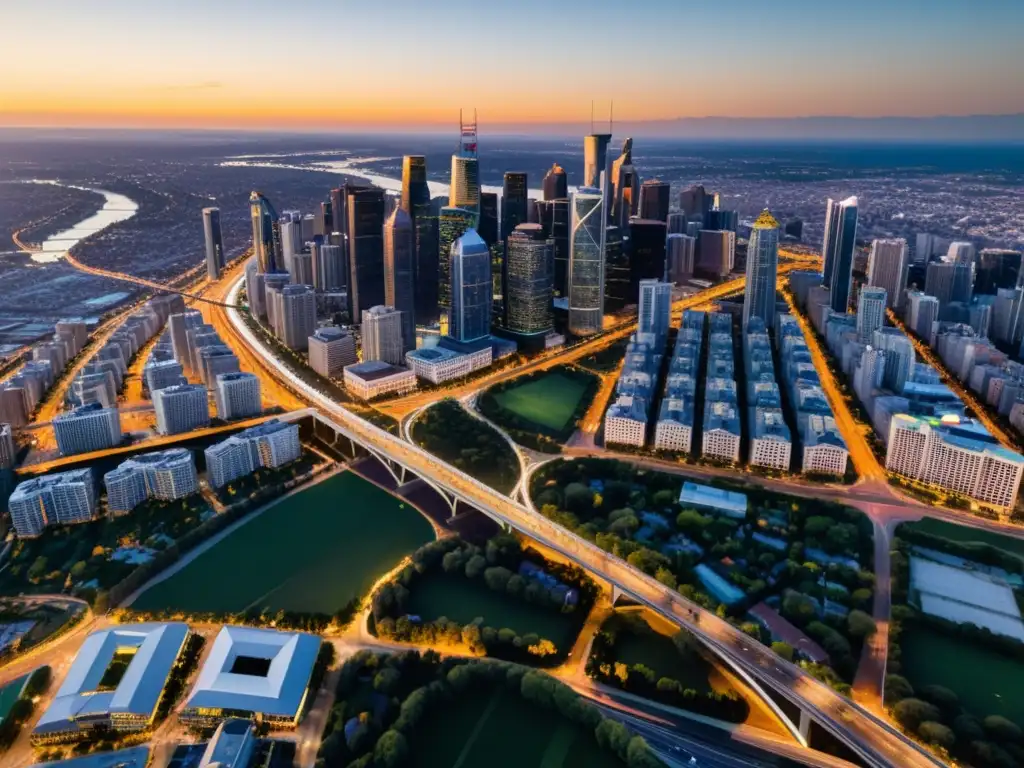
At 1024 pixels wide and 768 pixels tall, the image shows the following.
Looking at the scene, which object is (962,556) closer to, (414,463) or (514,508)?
(514,508)

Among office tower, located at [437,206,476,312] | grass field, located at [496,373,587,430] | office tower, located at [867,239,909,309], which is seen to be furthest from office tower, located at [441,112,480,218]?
office tower, located at [867,239,909,309]

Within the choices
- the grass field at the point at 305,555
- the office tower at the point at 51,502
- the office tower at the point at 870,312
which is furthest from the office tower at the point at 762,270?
the office tower at the point at 51,502

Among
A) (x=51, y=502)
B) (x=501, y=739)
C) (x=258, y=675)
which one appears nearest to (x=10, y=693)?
(x=258, y=675)

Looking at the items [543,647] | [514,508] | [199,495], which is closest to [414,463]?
[514,508]

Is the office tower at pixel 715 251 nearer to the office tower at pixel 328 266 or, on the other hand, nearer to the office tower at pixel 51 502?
the office tower at pixel 328 266

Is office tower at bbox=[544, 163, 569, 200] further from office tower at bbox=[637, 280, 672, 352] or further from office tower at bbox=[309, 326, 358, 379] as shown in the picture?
office tower at bbox=[309, 326, 358, 379]

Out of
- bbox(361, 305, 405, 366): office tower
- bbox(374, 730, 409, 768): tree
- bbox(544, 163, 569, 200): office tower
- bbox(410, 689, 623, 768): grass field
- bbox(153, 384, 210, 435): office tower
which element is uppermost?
bbox(544, 163, 569, 200): office tower

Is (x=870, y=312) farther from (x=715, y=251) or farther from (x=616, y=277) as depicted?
(x=715, y=251)
